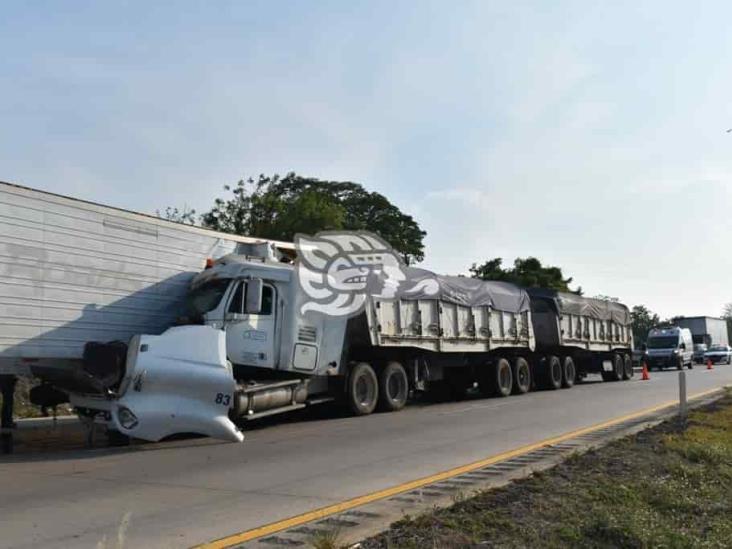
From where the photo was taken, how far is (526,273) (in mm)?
58938

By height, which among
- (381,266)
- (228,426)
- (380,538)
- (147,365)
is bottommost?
(380,538)

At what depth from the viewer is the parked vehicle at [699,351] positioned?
179 ft

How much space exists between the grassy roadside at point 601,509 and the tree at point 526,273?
49.0 meters

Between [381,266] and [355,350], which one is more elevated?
[381,266]

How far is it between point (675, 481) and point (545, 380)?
17055 mm

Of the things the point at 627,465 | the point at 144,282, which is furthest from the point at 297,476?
the point at 144,282

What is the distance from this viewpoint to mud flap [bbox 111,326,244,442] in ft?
34.1

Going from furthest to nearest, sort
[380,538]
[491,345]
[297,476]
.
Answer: [491,345] → [297,476] → [380,538]

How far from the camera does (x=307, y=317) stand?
13.9 meters

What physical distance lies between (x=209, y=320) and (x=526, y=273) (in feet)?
159

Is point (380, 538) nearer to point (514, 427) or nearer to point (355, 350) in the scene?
point (514, 427)

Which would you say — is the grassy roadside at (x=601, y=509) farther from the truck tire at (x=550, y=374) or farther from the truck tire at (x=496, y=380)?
the truck tire at (x=550, y=374)

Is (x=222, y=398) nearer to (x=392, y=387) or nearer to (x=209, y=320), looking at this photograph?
(x=209, y=320)

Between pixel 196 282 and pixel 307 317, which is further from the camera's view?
pixel 307 317
